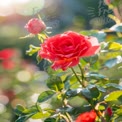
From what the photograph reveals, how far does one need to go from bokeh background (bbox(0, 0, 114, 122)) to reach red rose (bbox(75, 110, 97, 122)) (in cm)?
29

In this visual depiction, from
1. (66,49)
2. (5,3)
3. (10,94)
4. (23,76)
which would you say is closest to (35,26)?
(66,49)

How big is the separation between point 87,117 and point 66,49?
20cm

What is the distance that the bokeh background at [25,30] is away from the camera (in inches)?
83.9

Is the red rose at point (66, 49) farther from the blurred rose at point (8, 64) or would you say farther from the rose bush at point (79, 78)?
the blurred rose at point (8, 64)

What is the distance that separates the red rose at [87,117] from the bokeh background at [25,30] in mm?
293

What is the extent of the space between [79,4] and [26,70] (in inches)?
69.2

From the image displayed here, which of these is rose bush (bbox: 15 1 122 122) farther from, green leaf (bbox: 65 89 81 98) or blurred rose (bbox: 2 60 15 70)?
blurred rose (bbox: 2 60 15 70)

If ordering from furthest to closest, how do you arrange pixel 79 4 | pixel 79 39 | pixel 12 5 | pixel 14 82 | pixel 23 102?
1. pixel 79 4
2. pixel 12 5
3. pixel 14 82
4. pixel 23 102
5. pixel 79 39

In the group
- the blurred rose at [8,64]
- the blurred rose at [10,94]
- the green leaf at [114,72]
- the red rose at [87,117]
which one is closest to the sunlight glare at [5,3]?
the blurred rose at [8,64]

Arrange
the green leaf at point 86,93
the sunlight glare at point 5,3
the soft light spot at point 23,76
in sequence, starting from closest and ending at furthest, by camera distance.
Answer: the green leaf at point 86,93 → the soft light spot at point 23,76 → the sunlight glare at point 5,3

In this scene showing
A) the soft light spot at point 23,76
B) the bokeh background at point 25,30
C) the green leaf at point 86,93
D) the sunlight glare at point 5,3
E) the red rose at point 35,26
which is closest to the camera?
the green leaf at point 86,93

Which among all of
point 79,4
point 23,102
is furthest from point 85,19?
point 23,102

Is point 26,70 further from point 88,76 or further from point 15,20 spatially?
point 88,76

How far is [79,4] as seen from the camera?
13.1 feet
